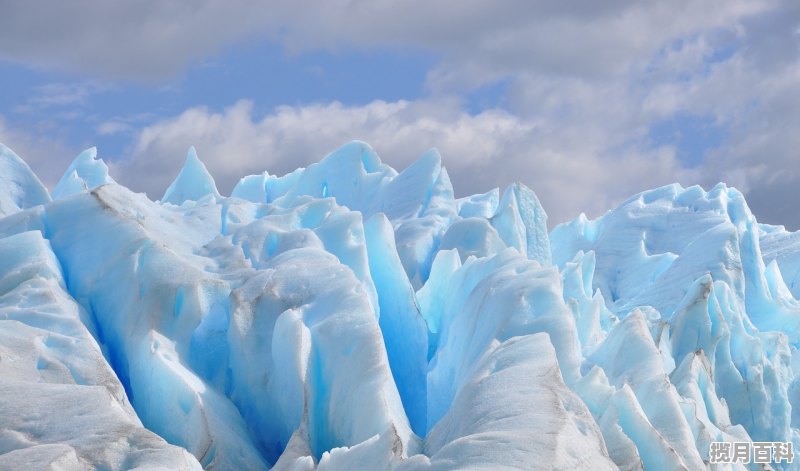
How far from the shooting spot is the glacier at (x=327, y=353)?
6895 millimetres

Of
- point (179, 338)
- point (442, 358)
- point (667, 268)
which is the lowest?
point (667, 268)

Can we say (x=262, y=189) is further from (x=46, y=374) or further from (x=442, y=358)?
(x=46, y=374)

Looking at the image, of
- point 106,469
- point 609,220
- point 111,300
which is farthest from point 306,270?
point 609,220

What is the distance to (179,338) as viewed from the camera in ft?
30.3

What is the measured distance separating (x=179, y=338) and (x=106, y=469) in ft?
9.27

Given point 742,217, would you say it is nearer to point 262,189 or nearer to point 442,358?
Answer: point 262,189

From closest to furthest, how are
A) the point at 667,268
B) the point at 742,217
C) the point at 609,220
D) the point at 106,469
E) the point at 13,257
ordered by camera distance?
the point at 106,469 → the point at 13,257 → the point at 667,268 → the point at 742,217 → the point at 609,220

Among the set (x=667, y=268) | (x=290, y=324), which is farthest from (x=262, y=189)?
(x=290, y=324)

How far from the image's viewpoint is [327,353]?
28.3 ft

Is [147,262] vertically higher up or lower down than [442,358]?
higher up

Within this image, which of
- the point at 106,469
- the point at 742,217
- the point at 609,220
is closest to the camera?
the point at 106,469

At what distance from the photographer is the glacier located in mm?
6895

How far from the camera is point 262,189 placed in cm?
1862

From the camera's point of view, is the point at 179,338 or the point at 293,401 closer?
the point at 293,401
